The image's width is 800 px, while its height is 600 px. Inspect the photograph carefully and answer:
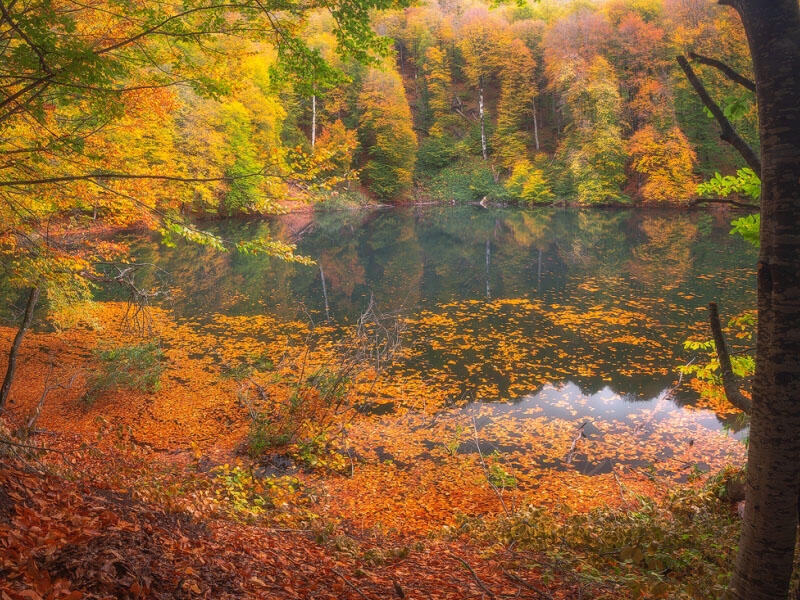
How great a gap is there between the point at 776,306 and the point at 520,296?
16910 mm

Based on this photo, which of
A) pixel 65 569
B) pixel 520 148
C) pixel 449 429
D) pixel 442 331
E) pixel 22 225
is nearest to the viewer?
pixel 65 569

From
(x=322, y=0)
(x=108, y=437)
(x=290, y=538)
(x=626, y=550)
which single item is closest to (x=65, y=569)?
(x=290, y=538)

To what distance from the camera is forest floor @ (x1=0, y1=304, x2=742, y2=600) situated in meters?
3.25

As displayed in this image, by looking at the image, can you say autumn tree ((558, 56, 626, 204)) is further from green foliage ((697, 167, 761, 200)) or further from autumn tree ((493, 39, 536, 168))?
green foliage ((697, 167, 761, 200))

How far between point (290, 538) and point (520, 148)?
52.5 meters

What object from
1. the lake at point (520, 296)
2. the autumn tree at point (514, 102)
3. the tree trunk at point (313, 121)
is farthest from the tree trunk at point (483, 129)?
the lake at point (520, 296)

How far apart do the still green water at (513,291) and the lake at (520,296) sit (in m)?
0.07

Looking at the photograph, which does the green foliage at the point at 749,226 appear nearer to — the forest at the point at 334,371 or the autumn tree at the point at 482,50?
the forest at the point at 334,371

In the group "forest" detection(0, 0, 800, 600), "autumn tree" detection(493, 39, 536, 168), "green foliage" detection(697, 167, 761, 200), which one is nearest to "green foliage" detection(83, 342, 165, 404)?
"forest" detection(0, 0, 800, 600)

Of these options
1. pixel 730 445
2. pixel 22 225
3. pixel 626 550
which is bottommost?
pixel 730 445

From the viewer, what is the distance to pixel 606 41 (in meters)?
46.1

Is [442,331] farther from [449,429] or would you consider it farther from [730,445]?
[730,445]

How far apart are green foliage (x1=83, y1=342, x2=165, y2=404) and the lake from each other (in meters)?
4.05

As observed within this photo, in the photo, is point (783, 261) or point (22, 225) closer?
point (783, 261)
